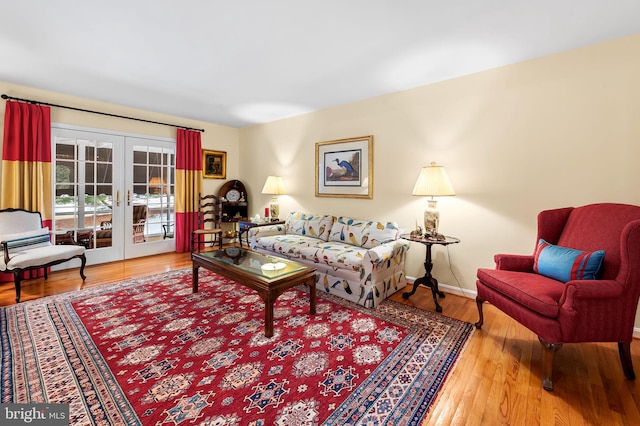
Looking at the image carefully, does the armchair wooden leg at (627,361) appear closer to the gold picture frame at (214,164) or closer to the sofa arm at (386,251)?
the sofa arm at (386,251)

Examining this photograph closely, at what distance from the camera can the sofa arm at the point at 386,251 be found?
2773 millimetres

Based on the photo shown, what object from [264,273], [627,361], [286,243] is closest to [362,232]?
[286,243]

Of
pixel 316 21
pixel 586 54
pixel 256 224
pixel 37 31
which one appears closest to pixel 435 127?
pixel 586 54

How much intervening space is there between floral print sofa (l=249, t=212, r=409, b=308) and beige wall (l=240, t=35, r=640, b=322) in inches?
13.6

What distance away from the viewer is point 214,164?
5566mm

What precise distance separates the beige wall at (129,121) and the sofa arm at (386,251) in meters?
3.92

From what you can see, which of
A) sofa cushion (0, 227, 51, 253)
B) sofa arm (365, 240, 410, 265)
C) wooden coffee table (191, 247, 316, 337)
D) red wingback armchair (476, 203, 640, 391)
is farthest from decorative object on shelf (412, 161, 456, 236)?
sofa cushion (0, 227, 51, 253)

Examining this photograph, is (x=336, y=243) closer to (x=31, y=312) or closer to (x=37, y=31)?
(x=31, y=312)

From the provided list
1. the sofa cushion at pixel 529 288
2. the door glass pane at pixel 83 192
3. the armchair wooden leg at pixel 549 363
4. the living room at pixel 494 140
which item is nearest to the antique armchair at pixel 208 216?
the door glass pane at pixel 83 192

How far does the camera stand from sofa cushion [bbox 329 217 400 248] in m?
3.41

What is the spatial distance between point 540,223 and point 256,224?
369 cm

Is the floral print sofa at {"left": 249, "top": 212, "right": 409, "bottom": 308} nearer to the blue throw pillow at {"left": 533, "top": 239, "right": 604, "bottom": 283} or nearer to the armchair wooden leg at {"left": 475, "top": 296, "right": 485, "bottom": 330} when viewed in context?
the armchair wooden leg at {"left": 475, "top": 296, "right": 485, "bottom": 330}

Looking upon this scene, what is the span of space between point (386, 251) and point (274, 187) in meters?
2.54

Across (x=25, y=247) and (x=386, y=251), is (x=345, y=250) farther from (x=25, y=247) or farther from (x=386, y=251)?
(x=25, y=247)
